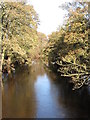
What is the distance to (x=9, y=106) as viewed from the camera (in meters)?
5.97

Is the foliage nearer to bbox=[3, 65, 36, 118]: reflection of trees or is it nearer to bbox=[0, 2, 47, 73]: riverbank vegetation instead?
bbox=[0, 2, 47, 73]: riverbank vegetation

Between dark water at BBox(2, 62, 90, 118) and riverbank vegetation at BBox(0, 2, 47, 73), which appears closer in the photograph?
dark water at BBox(2, 62, 90, 118)

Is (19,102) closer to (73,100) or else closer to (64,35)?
(73,100)

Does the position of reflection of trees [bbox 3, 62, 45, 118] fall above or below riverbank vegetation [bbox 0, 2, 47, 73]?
below

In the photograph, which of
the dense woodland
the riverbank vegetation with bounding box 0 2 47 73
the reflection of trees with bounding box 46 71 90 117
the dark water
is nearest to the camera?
the dark water

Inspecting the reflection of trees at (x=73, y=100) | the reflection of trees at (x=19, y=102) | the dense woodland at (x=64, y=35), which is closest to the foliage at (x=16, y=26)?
the dense woodland at (x=64, y=35)

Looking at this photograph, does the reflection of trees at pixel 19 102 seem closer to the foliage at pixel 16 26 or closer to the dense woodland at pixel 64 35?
the dense woodland at pixel 64 35

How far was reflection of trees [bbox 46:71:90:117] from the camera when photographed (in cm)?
559

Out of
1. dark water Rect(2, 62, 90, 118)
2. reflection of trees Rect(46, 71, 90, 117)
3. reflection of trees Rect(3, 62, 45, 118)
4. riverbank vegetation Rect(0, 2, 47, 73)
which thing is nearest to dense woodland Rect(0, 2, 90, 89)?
riverbank vegetation Rect(0, 2, 47, 73)

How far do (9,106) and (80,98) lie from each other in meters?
2.91

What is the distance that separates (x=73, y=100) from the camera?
6.73 meters

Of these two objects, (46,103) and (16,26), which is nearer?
(46,103)

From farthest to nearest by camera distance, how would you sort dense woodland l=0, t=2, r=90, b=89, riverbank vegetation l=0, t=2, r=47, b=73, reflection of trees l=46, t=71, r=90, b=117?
riverbank vegetation l=0, t=2, r=47, b=73, dense woodland l=0, t=2, r=90, b=89, reflection of trees l=46, t=71, r=90, b=117

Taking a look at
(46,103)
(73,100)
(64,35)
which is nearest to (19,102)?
(46,103)
